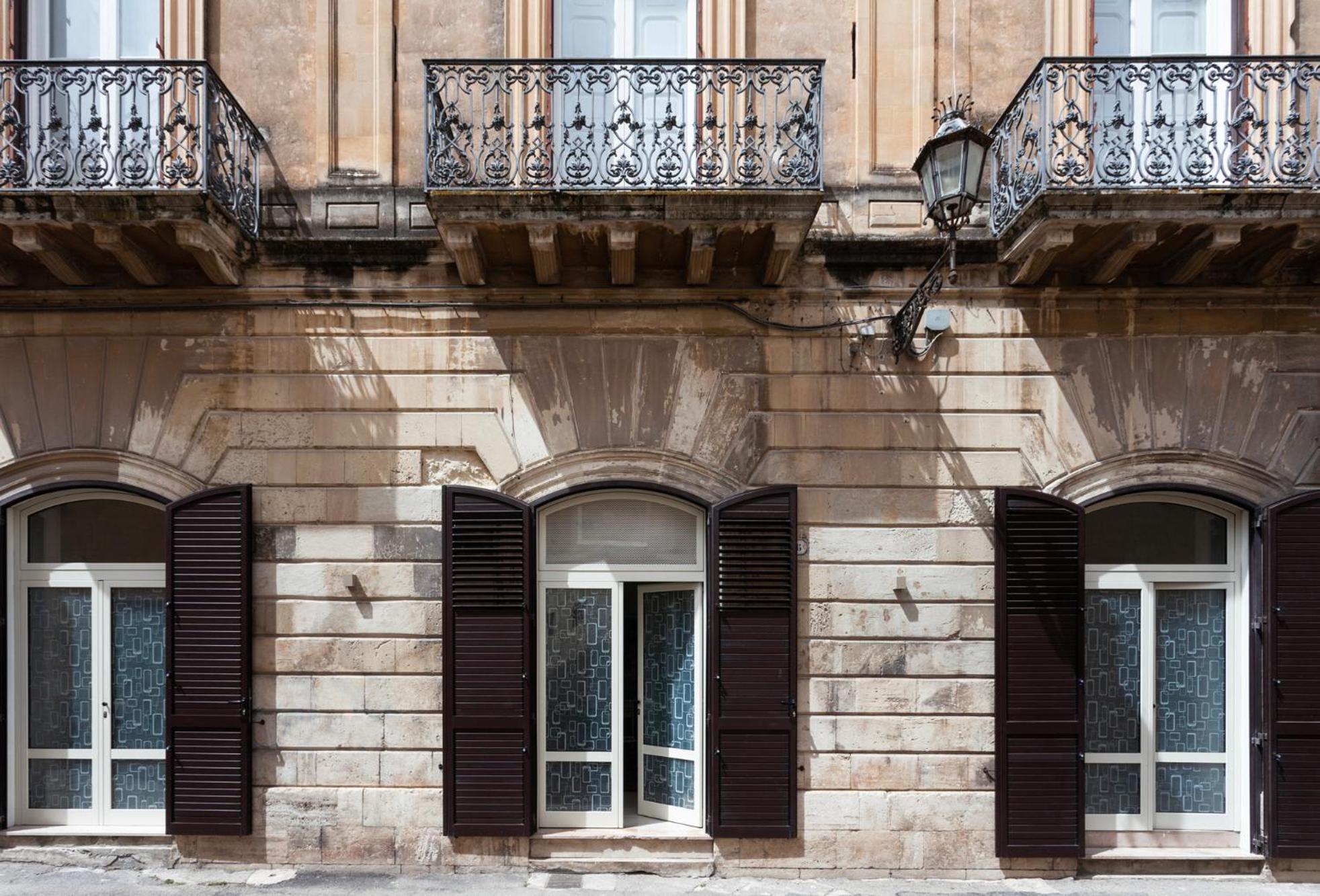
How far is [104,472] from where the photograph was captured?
6.31 metres

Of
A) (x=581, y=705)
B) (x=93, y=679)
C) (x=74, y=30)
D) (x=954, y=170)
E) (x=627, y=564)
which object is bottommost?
(x=581, y=705)

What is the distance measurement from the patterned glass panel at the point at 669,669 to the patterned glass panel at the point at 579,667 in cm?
32

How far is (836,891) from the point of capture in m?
6.00

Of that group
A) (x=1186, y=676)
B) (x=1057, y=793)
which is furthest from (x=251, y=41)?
(x=1186, y=676)

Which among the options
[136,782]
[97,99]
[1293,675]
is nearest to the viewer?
[1293,675]

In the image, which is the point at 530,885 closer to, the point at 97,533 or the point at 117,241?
the point at 97,533

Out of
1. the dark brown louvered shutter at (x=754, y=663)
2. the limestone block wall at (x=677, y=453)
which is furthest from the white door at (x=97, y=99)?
the dark brown louvered shutter at (x=754, y=663)

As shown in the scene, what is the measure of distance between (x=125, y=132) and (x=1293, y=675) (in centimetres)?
950

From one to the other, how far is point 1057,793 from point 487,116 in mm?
6640

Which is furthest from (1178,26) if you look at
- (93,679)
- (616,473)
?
(93,679)

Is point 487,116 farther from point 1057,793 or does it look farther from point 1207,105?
point 1057,793

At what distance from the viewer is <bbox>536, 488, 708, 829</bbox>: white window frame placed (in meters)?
6.41

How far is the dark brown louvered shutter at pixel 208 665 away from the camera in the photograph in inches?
243

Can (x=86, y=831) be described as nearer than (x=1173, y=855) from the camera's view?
No
